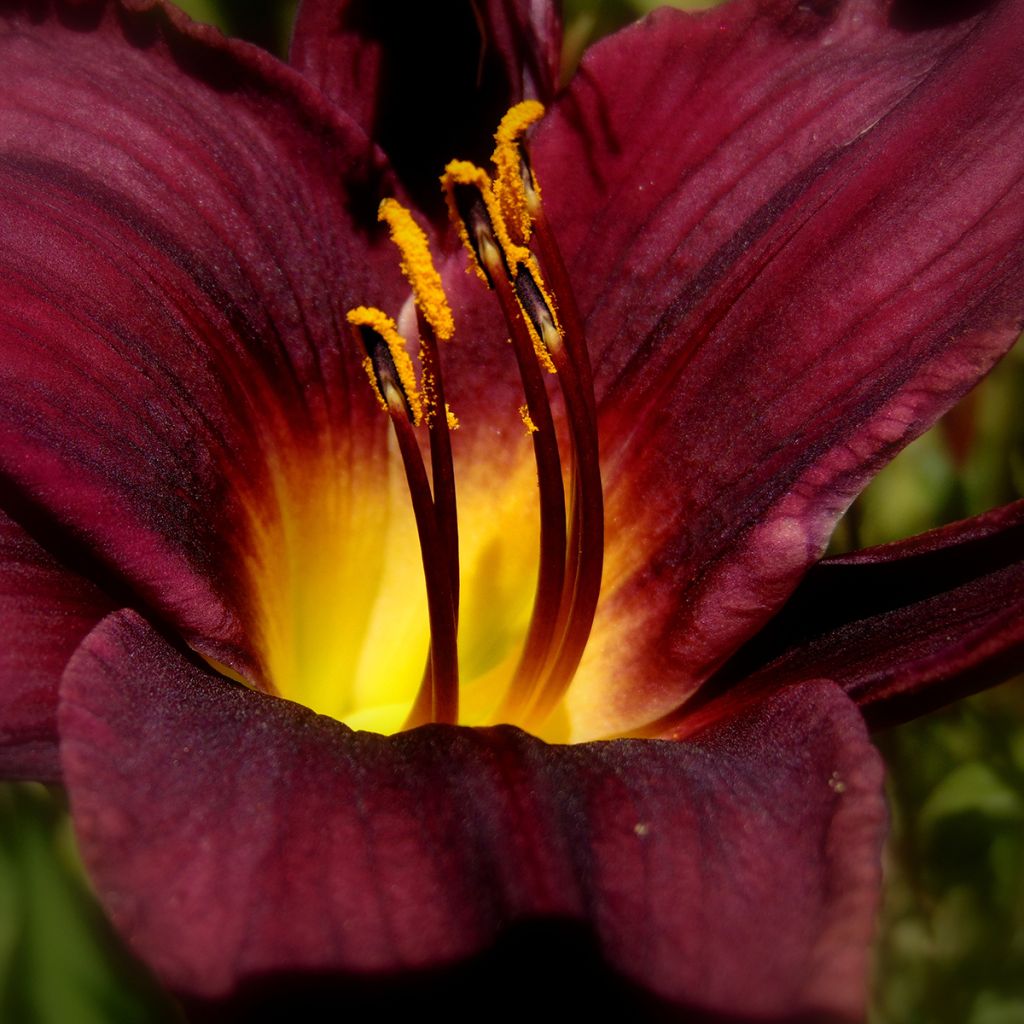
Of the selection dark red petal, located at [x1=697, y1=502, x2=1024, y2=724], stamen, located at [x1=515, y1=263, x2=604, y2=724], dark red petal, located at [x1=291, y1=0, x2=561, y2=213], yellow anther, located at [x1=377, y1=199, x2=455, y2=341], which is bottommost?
dark red petal, located at [x1=697, y1=502, x2=1024, y2=724]

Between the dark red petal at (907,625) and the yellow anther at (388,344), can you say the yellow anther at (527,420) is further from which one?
the dark red petal at (907,625)

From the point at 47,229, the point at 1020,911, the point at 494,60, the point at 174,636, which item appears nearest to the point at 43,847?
the point at 174,636

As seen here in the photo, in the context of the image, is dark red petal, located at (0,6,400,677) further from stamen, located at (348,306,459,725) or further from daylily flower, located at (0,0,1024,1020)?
stamen, located at (348,306,459,725)

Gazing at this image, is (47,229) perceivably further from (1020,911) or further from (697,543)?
(1020,911)

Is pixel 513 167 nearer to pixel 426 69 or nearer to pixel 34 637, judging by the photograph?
pixel 426 69

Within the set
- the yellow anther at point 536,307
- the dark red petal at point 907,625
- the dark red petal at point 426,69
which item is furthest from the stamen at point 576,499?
the dark red petal at point 426,69

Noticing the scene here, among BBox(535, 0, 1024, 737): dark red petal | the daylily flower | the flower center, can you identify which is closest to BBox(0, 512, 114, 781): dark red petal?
the daylily flower
